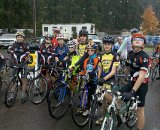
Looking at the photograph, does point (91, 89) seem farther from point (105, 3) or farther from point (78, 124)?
point (105, 3)

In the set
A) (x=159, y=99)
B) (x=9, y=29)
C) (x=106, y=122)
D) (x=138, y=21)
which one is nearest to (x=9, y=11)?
(x=9, y=29)

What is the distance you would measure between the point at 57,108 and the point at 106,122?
7.79 feet

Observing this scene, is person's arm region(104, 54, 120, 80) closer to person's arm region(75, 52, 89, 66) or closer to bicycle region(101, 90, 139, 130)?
bicycle region(101, 90, 139, 130)

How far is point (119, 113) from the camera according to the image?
599 centimetres

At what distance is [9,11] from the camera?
2115 inches

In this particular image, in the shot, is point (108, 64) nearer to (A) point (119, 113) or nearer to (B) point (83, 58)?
(B) point (83, 58)

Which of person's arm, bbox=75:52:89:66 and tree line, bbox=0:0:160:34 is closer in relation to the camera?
person's arm, bbox=75:52:89:66

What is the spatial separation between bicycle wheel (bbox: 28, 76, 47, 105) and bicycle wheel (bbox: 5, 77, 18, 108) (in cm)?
48

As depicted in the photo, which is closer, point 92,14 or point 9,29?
point 9,29

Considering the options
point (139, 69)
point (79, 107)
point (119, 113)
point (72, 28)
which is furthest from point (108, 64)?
point (72, 28)

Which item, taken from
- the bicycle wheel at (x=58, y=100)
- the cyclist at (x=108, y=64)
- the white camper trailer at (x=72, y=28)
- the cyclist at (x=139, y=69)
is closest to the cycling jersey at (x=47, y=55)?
the bicycle wheel at (x=58, y=100)

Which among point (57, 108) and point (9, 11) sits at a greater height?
point (9, 11)

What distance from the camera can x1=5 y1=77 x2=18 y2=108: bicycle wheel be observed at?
8.35m

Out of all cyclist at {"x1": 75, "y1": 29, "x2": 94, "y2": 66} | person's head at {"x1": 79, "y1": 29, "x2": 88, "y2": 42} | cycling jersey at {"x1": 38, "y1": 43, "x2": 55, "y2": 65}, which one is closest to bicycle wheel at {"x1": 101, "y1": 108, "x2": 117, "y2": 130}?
cyclist at {"x1": 75, "y1": 29, "x2": 94, "y2": 66}
